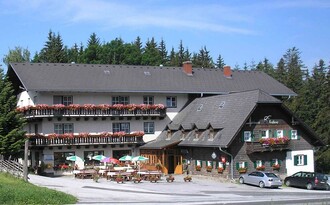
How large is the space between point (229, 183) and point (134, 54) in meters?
53.7

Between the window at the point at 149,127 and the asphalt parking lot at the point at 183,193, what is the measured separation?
9.00m

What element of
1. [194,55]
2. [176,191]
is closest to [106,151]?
[176,191]

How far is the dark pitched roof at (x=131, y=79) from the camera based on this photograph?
53.7 meters

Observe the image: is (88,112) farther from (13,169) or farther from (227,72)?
(227,72)

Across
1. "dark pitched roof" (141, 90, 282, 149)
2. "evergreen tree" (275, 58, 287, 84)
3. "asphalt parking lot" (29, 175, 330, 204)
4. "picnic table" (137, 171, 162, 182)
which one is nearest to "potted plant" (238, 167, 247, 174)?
"asphalt parking lot" (29, 175, 330, 204)

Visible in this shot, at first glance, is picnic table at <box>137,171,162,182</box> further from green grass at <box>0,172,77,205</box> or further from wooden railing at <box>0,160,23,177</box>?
green grass at <box>0,172,77,205</box>

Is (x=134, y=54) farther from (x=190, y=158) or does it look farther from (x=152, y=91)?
(x=190, y=158)

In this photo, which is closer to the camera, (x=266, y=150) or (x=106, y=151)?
(x=266, y=150)

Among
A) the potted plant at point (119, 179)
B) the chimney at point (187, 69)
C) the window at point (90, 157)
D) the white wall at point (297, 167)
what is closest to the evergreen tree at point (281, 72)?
the chimney at point (187, 69)

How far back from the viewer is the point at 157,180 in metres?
46.4

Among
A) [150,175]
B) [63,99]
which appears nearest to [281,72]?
[63,99]

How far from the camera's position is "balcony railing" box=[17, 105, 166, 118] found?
51062 mm

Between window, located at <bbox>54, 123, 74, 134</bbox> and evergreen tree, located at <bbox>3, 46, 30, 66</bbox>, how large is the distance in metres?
37.5

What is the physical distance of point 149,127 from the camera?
190 ft
